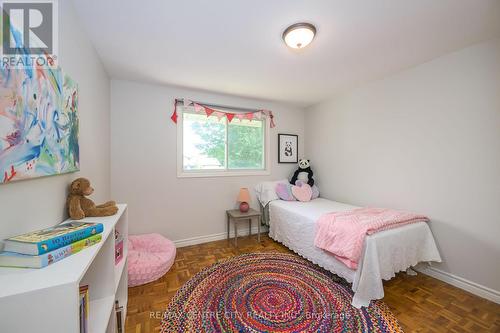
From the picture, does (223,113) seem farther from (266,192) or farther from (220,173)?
(266,192)

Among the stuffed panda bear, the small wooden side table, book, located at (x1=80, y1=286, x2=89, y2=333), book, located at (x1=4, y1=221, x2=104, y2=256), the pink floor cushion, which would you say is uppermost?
the stuffed panda bear

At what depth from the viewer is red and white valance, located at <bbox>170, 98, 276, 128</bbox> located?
2916mm

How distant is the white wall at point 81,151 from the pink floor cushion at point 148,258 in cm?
71

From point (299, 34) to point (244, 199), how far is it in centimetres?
226

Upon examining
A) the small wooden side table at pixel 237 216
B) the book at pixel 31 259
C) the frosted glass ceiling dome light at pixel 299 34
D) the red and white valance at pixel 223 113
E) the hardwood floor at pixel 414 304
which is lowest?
the hardwood floor at pixel 414 304

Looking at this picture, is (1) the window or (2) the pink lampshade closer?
(1) the window

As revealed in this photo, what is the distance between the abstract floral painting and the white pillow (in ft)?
8.11

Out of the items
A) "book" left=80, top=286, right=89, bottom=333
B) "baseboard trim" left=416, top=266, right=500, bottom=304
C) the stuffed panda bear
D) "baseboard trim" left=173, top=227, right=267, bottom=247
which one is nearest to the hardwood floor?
"baseboard trim" left=416, top=266, right=500, bottom=304

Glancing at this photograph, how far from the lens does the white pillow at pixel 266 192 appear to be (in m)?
3.26

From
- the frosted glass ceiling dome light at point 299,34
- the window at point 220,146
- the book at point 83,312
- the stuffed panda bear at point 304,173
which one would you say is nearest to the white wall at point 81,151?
the book at point 83,312

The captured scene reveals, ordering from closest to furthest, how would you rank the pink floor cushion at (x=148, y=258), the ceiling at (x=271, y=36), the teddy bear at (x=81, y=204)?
the teddy bear at (x=81, y=204) → the ceiling at (x=271, y=36) → the pink floor cushion at (x=148, y=258)

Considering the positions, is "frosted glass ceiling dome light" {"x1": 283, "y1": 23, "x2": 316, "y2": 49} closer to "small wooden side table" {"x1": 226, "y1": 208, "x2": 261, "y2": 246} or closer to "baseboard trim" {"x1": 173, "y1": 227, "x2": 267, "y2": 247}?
"small wooden side table" {"x1": 226, "y1": 208, "x2": 261, "y2": 246}

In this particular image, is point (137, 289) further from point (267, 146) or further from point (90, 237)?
point (267, 146)

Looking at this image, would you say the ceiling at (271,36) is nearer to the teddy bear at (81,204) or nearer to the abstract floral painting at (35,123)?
the abstract floral painting at (35,123)
